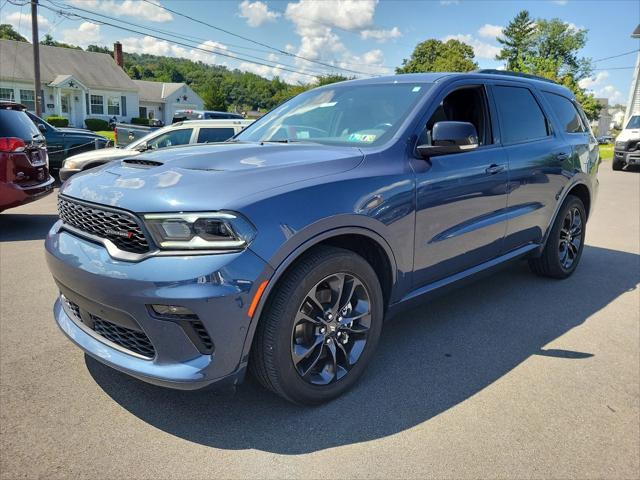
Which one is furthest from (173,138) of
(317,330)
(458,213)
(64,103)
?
(64,103)

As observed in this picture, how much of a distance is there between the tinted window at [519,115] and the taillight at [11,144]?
6066 mm

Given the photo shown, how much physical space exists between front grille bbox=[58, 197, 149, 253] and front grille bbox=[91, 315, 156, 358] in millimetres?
417

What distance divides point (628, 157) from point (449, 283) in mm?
18517

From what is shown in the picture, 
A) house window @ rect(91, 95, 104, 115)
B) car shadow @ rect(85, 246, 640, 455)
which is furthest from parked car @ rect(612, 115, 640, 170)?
house window @ rect(91, 95, 104, 115)

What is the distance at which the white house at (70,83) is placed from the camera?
4119cm

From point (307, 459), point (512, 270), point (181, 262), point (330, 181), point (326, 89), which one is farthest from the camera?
point (512, 270)

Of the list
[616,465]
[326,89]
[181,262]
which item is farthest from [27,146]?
[616,465]

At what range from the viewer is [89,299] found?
2467 millimetres

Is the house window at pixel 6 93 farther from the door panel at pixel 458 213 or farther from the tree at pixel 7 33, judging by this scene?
the door panel at pixel 458 213

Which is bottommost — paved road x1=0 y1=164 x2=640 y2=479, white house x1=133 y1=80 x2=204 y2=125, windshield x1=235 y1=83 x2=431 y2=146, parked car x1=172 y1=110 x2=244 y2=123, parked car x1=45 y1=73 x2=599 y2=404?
paved road x1=0 y1=164 x2=640 y2=479

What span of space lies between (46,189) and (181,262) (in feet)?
19.7

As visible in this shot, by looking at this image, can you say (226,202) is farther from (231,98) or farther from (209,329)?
(231,98)

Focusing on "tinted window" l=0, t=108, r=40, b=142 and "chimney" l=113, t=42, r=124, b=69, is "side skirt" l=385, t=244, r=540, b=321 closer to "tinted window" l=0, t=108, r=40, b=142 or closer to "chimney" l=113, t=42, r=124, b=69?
"tinted window" l=0, t=108, r=40, b=142

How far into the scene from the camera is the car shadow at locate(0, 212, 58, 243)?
6.79 m
